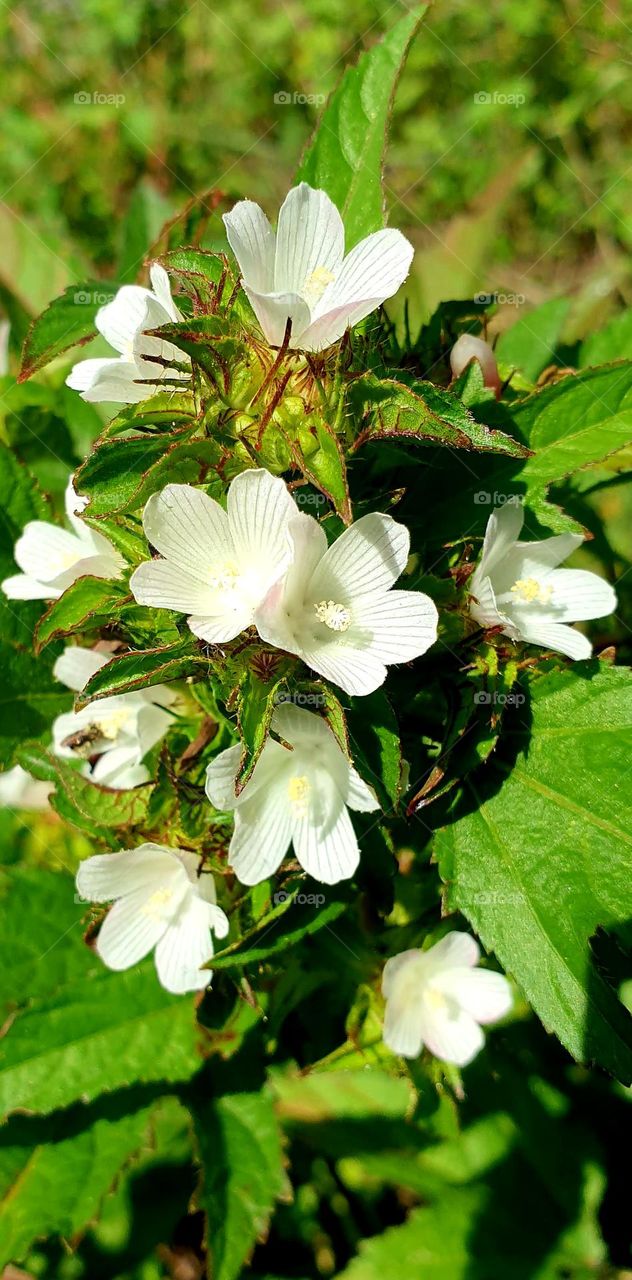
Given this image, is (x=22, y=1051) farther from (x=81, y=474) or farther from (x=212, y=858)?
(x=81, y=474)

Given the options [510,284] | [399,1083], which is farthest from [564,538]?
[510,284]

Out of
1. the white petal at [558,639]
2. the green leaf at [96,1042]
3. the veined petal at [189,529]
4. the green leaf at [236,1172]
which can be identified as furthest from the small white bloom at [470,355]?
the green leaf at [236,1172]

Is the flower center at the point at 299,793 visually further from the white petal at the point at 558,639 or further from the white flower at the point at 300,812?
the white petal at the point at 558,639

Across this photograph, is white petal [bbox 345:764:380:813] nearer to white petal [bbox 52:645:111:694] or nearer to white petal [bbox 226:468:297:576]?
white petal [bbox 226:468:297:576]

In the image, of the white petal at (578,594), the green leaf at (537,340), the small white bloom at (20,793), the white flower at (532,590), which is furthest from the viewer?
the small white bloom at (20,793)

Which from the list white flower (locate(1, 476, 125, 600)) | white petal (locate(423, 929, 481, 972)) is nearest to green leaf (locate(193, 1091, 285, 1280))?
white petal (locate(423, 929, 481, 972))
